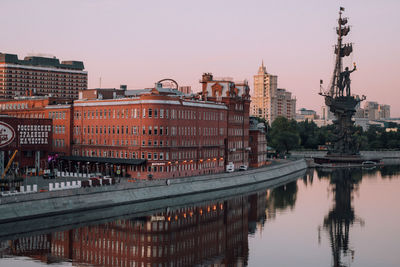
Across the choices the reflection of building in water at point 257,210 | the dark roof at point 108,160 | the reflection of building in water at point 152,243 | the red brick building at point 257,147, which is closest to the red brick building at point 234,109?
the red brick building at point 257,147

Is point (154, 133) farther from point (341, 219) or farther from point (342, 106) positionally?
point (342, 106)

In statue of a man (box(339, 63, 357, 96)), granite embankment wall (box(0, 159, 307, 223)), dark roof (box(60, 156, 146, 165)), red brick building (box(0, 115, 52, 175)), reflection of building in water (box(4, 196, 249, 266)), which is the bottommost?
reflection of building in water (box(4, 196, 249, 266))

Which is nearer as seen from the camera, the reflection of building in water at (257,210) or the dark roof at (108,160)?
the reflection of building in water at (257,210)

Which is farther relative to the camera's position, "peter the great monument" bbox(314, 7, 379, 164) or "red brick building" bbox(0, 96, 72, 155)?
"peter the great monument" bbox(314, 7, 379, 164)

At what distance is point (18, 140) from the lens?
101438 mm

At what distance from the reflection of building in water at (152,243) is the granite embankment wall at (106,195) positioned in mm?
6882

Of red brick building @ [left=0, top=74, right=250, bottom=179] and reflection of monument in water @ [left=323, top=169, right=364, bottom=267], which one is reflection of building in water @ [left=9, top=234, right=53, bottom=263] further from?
red brick building @ [left=0, top=74, right=250, bottom=179]

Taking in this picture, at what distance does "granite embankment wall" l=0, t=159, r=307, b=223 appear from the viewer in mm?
67938

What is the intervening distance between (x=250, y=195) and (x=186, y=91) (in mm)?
49380

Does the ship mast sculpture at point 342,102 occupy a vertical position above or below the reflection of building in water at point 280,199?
above

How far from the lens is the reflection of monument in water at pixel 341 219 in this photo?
200 ft

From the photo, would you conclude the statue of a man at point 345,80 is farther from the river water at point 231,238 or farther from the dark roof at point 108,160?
the dark roof at point 108,160

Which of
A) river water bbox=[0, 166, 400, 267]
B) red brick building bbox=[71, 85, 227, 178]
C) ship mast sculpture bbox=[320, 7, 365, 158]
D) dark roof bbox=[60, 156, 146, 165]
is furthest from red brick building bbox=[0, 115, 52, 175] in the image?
ship mast sculpture bbox=[320, 7, 365, 158]

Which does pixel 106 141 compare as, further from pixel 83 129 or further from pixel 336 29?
pixel 336 29
